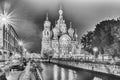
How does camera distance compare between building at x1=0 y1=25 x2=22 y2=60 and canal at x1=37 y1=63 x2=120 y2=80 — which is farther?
building at x1=0 y1=25 x2=22 y2=60

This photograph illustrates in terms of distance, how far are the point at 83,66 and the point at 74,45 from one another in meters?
122

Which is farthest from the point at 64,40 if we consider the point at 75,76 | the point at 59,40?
the point at 75,76

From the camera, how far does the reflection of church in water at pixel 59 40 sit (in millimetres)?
162925

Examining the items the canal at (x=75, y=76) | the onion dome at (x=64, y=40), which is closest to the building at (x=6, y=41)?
the canal at (x=75, y=76)

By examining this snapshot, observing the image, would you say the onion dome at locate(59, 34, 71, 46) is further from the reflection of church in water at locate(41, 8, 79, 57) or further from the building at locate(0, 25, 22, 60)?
the building at locate(0, 25, 22, 60)

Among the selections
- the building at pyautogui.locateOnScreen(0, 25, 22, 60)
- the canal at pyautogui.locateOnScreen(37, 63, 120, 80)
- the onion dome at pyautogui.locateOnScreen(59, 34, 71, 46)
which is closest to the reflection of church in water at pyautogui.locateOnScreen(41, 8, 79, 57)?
the onion dome at pyautogui.locateOnScreen(59, 34, 71, 46)

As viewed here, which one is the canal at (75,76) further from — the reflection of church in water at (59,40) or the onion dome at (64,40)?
the onion dome at (64,40)

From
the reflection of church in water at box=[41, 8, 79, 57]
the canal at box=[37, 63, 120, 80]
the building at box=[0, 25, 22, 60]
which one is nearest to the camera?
the canal at box=[37, 63, 120, 80]

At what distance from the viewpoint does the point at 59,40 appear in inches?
6644

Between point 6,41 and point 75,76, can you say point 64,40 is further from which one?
point 75,76

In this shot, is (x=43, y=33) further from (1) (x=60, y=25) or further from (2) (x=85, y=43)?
(2) (x=85, y=43)

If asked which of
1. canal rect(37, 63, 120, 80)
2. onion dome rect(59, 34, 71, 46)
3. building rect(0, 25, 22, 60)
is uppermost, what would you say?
onion dome rect(59, 34, 71, 46)

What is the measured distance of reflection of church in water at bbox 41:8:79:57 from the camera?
535 ft

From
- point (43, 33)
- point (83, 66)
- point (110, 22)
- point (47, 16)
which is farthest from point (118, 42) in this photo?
point (47, 16)
